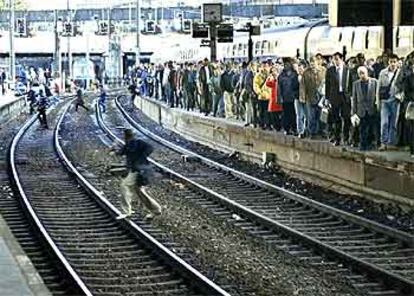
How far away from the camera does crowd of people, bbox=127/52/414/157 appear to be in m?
17.0

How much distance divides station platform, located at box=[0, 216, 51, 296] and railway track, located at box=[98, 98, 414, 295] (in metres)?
3.31

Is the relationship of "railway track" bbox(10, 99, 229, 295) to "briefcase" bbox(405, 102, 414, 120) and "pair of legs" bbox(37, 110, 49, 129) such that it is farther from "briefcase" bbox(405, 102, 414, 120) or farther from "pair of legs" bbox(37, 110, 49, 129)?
"pair of legs" bbox(37, 110, 49, 129)

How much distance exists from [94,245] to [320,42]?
55.0 ft

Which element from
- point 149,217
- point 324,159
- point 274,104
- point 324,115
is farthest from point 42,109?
point 149,217

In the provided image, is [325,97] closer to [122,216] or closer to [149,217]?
[149,217]

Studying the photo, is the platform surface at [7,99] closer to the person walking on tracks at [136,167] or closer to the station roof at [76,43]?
the person walking on tracks at [136,167]

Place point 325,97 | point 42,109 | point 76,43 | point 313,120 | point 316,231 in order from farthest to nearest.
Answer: point 76,43 → point 42,109 → point 313,120 → point 325,97 → point 316,231

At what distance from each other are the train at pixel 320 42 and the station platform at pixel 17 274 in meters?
12.4

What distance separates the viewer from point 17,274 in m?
10.4

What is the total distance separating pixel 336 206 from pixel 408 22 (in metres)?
5.41

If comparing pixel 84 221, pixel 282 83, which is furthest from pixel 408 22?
pixel 84 221

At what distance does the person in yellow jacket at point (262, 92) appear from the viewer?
76.7ft

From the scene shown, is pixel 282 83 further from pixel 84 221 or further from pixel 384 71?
pixel 84 221

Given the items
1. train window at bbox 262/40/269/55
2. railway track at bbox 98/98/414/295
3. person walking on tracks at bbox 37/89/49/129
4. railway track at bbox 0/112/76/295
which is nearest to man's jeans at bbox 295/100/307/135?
railway track at bbox 98/98/414/295
